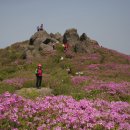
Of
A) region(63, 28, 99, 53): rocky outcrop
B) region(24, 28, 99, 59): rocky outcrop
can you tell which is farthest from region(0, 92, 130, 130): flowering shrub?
region(63, 28, 99, 53): rocky outcrop

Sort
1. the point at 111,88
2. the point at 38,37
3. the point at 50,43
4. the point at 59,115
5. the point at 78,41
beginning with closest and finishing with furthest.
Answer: the point at 59,115 → the point at 111,88 → the point at 50,43 → the point at 78,41 → the point at 38,37

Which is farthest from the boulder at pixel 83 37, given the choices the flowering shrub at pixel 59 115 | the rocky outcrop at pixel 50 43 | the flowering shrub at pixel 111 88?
the flowering shrub at pixel 59 115

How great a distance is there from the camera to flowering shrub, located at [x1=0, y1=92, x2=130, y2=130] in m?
11.4

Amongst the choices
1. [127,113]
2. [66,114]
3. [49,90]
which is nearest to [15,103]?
[66,114]

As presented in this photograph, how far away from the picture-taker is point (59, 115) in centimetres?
1212

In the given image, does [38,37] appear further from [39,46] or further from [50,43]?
[39,46]

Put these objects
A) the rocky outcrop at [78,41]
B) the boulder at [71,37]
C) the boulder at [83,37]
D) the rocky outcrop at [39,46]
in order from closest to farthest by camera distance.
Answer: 1. the rocky outcrop at [39,46]
2. the rocky outcrop at [78,41]
3. the boulder at [71,37]
4. the boulder at [83,37]

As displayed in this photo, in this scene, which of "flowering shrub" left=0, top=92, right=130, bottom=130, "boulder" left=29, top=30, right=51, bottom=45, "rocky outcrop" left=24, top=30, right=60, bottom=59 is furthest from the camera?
"boulder" left=29, top=30, right=51, bottom=45

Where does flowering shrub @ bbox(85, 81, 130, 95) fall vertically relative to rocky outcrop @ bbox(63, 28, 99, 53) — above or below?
below

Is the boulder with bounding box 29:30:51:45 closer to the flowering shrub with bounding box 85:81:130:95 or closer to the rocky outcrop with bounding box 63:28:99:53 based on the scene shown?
the rocky outcrop with bounding box 63:28:99:53

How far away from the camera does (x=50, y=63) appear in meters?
38.4

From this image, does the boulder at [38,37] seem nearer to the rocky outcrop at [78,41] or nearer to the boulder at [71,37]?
the boulder at [71,37]

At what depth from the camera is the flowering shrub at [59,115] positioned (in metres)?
11.4

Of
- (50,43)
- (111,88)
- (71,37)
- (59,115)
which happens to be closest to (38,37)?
(50,43)
